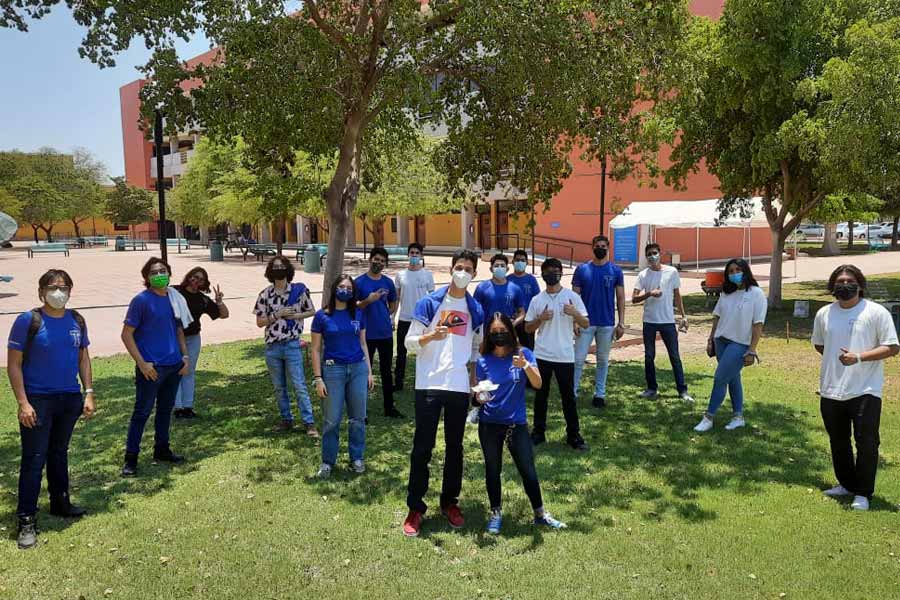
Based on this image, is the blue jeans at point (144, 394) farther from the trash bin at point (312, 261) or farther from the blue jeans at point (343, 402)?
the trash bin at point (312, 261)

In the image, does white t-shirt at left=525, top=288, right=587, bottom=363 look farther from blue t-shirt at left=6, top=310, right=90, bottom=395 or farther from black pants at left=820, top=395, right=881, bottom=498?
blue t-shirt at left=6, top=310, right=90, bottom=395

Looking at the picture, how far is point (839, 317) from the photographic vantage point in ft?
16.2

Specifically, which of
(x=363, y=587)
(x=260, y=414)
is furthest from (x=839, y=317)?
(x=260, y=414)

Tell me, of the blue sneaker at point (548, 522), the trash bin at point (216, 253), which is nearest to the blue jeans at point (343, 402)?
the blue sneaker at point (548, 522)

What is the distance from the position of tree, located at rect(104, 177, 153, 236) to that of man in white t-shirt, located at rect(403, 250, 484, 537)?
6477 centimetres

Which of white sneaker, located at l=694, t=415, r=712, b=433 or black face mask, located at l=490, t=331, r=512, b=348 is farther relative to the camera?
white sneaker, located at l=694, t=415, r=712, b=433

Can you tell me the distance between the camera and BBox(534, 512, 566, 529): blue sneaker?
4.62 metres

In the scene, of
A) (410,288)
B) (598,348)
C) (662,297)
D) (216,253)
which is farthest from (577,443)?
(216,253)

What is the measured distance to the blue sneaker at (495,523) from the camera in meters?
4.55

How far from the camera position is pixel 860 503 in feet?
15.9

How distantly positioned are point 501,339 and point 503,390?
31 cm

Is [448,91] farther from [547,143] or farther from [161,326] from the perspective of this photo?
[161,326]

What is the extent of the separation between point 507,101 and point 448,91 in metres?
0.93

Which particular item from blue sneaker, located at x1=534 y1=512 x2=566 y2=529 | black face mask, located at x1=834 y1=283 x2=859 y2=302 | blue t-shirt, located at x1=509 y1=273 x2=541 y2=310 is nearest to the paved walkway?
blue t-shirt, located at x1=509 y1=273 x2=541 y2=310
